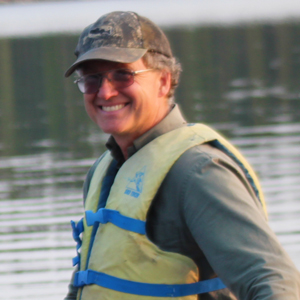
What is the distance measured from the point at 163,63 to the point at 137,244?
71cm

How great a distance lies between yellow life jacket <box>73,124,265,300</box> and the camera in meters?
2.03

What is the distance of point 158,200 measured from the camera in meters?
2.08

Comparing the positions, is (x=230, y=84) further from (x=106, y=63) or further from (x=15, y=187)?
(x=106, y=63)

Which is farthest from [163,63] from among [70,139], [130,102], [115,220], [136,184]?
[70,139]

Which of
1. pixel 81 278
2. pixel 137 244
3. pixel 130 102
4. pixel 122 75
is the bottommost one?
pixel 81 278

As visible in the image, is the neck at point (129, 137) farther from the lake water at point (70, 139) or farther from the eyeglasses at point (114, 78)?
the lake water at point (70, 139)

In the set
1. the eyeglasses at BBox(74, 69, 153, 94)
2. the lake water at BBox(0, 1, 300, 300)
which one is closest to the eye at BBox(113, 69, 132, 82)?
the eyeglasses at BBox(74, 69, 153, 94)

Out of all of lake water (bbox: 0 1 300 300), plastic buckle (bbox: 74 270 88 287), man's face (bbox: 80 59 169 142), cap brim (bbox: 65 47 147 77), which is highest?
cap brim (bbox: 65 47 147 77)

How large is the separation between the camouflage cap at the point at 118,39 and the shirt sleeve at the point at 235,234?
1.70 ft

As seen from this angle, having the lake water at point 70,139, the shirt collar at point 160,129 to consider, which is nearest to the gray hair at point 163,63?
the shirt collar at point 160,129

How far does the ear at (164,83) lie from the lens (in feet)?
7.90

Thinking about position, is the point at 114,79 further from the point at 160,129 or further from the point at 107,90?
the point at 160,129

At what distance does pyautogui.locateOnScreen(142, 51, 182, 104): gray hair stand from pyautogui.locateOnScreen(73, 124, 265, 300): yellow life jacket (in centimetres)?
25

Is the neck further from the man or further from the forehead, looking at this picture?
the forehead
